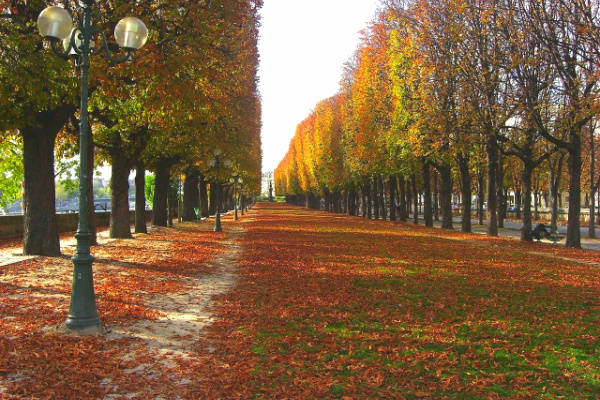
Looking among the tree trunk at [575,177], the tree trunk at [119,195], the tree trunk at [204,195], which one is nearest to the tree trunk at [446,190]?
the tree trunk at [575,177]

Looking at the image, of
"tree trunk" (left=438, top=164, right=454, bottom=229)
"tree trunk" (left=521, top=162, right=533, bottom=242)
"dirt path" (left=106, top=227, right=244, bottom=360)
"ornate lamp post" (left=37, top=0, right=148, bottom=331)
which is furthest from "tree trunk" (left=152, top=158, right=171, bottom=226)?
"ornate lamp post" (left=37, top=0, right=148, bottom=331)

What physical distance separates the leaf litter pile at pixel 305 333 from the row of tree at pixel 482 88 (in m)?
7.91

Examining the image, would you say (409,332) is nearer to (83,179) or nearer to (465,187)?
(83,179)

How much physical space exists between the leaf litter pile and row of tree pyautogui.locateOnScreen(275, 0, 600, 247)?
7.91 metres

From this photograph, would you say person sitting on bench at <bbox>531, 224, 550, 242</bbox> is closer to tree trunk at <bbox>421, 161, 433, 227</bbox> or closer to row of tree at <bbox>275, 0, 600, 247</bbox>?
row of tree at <bbox>275, 0, 600, 247</bbox>

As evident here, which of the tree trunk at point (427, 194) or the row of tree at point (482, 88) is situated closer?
the row of tree at point (482, 88)

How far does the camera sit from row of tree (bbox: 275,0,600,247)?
19.0 meters

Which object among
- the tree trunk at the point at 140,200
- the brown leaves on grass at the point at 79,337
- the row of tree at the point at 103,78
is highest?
the row of tree at the point at 103,78

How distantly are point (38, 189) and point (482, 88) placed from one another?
55.2 feet

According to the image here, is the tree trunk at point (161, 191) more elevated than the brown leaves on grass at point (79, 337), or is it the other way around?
the tree trunk at point (161, 191)

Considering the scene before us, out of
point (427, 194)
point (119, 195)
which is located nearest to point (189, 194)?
point (427, 194)

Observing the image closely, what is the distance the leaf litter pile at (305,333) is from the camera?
518 cm

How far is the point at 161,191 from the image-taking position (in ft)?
100

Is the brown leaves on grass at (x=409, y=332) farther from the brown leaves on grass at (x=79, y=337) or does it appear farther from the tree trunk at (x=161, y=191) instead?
the tree trunk at (x=161, y=191)
